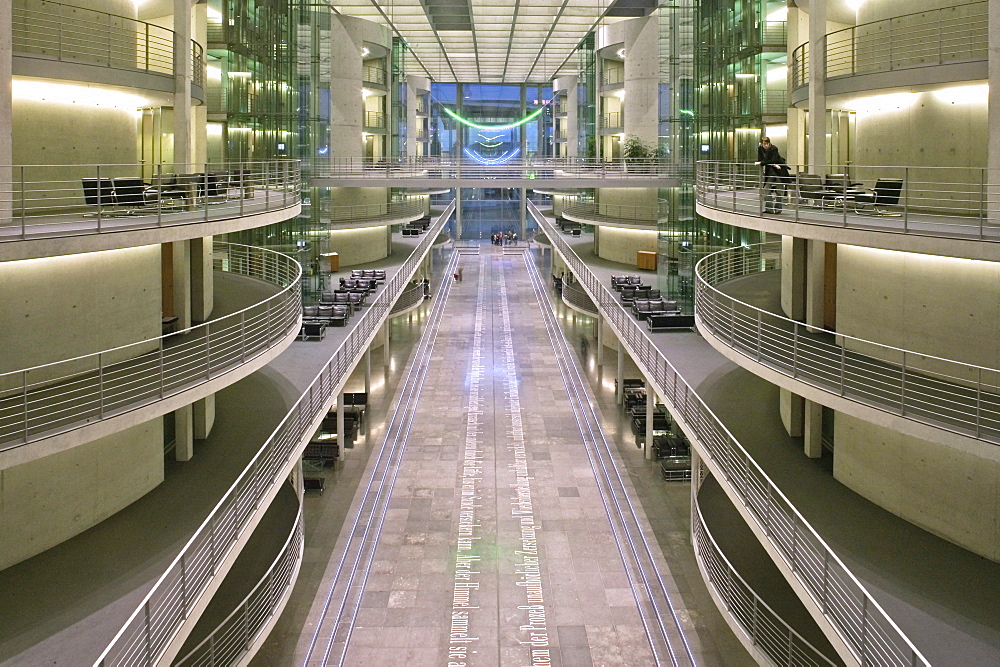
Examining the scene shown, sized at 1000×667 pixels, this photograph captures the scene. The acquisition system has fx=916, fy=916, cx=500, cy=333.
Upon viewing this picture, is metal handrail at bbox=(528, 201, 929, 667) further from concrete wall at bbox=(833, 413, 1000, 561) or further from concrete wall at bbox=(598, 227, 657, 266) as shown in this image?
concrete wall at bbox=(598, 227, 657, 266)

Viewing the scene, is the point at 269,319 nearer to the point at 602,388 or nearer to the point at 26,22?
the point at 26,22

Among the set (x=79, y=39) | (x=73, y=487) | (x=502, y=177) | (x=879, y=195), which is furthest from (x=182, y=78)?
(x=502, y=177)

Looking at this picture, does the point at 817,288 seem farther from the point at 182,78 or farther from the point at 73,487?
the point at 73,487

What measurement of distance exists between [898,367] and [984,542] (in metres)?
1.70

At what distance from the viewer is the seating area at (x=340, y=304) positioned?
1566 cm

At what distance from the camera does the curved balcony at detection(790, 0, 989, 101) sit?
8250mm

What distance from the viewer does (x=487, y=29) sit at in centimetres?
3014

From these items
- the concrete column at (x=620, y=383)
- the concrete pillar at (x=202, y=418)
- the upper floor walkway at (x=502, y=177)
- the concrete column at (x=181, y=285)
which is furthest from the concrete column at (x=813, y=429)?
the upper floor walkway at (x=502, y=177)

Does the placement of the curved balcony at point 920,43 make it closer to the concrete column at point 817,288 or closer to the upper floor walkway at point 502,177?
the concrete column at point 817,288

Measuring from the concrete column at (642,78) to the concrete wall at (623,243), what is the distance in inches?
97.2

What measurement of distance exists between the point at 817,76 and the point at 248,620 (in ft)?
25.0

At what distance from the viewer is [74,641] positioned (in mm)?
5852

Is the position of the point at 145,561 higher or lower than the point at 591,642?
higher

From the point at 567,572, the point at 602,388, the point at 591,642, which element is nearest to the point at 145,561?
the point at 591,642
